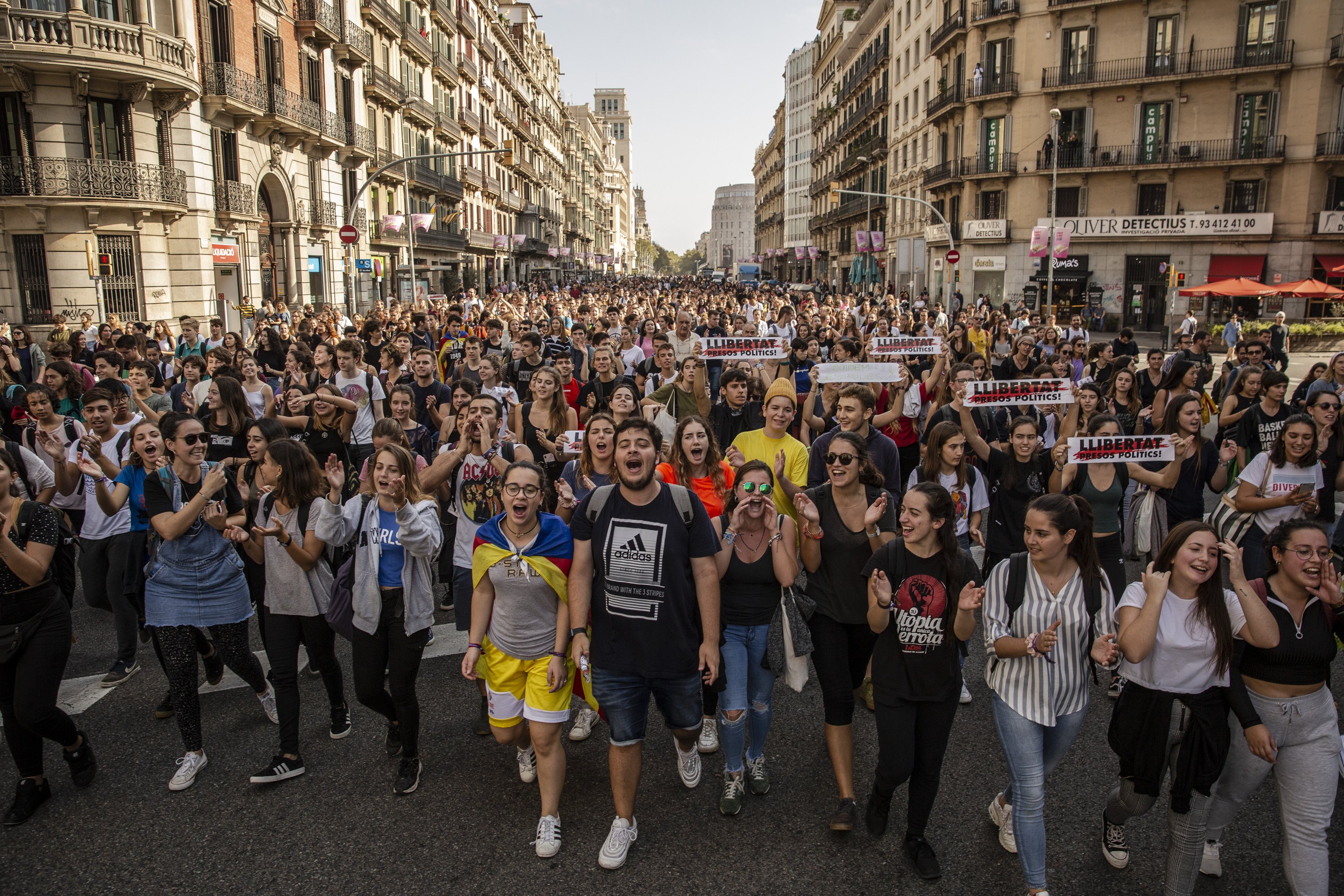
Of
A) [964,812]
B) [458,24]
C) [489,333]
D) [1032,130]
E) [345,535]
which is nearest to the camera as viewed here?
[964,812]

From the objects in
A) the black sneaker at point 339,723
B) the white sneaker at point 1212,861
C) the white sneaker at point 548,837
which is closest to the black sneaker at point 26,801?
the black sneaker at point 339,723

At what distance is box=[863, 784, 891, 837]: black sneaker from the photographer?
12.9 feet

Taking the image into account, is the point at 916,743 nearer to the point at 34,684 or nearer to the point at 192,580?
the point at 192,580

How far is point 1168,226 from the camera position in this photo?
3459 centimetres

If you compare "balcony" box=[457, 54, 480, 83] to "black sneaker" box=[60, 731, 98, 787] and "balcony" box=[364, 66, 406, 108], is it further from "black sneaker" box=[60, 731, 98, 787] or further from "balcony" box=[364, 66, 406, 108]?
"black sneaker" box=[60, 731, 98, 787]

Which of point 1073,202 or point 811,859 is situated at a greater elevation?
point 1073,202

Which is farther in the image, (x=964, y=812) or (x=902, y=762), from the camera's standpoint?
(x=964, y=812)

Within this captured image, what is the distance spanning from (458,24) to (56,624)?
167 ft

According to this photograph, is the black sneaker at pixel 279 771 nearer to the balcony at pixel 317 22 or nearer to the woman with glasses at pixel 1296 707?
the woman with glasses at pixel 1296 707

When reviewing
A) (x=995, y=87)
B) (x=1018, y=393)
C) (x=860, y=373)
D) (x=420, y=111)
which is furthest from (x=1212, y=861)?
(x=420, y=111)

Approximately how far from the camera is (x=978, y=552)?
242 inches

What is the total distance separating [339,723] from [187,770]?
758 mm

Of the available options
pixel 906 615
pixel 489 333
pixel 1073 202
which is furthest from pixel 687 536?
pixel 1073 202

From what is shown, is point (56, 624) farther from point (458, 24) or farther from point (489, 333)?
point (458, 24)
